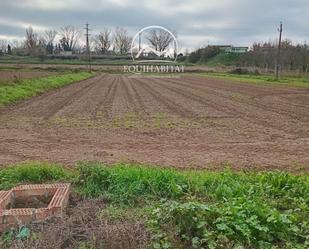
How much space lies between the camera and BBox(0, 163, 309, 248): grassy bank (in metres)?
3.86

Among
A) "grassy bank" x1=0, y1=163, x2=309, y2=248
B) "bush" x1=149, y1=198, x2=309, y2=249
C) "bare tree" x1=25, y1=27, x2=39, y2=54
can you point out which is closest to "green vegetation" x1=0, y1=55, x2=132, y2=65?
"bare tree" x1=25, y1=27, x2=39, y2=54

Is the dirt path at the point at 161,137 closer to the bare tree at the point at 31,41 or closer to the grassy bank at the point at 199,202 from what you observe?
the grassy bank at the point at 199,202

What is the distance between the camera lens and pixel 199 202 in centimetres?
497

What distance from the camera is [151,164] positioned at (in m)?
7.59

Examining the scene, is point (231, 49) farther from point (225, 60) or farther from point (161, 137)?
point (161, 137)

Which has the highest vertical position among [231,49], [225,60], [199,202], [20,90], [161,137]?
[231,49]

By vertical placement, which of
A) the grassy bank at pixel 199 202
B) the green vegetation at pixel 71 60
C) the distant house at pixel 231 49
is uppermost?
the distant house at pixel 231 49

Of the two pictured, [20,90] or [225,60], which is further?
[225,60]

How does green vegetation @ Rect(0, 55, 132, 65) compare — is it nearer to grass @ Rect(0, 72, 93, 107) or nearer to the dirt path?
grass @ Rect(0, 72, 93, 107)

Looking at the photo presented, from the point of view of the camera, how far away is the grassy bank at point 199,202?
386 centimetres

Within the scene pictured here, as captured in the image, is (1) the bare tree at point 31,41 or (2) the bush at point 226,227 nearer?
(2) the bush at point 226,227

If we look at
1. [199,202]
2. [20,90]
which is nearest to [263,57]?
[20,90]

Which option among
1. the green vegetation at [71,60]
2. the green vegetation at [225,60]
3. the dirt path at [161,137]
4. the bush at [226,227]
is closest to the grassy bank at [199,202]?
the bush at [226,227]

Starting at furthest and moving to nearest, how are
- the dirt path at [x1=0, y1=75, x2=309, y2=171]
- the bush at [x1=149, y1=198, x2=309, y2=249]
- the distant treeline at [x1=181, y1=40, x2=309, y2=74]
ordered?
the distant treeline at [x1=181, y1=40, x2=309, y2=74] → the dirt path at [x1=0, y1=75, x2=309, y2=171] → the bush at [x1=149, y1=198, x2=309, y2=249]
